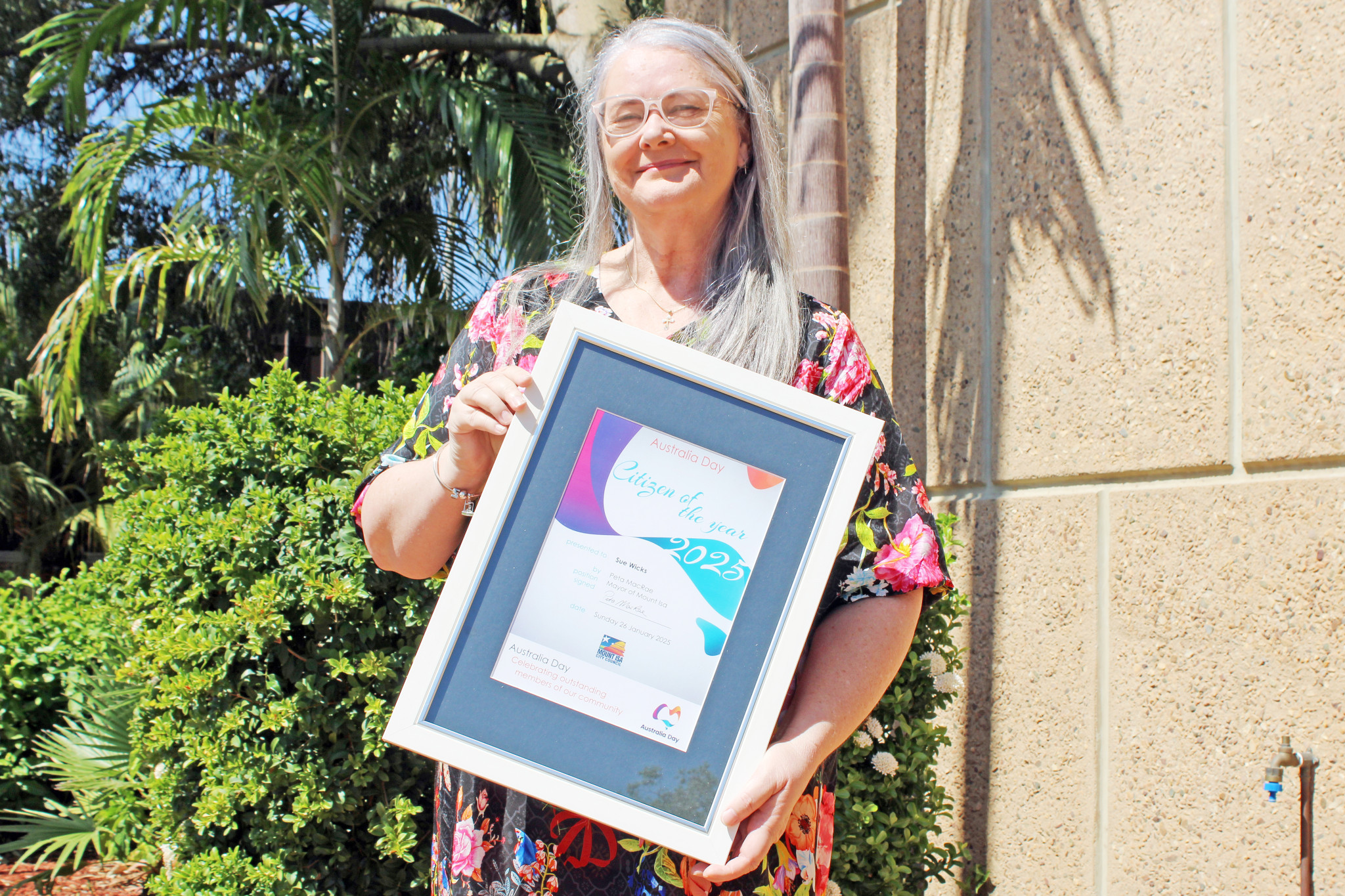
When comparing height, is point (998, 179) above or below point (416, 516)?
above

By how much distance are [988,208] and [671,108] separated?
1830 mm

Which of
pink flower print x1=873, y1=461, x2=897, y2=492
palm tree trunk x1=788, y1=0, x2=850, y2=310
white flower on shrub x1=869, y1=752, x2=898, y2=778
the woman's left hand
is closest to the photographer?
the woman's left hand

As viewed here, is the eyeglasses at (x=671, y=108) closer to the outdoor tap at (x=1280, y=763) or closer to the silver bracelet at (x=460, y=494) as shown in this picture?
the silver bracelet at (x=460, y=494)

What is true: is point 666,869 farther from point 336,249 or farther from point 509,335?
point 336,249

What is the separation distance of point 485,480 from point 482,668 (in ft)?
0.79

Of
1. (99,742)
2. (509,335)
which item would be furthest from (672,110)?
(99,742)

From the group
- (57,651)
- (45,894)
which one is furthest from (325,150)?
(45,894)

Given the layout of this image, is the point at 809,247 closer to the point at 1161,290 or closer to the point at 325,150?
the point at 1161,290

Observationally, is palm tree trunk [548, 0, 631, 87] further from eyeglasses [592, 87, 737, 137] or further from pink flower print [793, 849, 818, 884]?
pink flower print [793, 849, 818, 884]

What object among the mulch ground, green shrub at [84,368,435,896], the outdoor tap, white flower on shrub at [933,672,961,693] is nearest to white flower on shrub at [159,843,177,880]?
green shrub at [84,368,435,896]

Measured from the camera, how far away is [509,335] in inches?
58.1

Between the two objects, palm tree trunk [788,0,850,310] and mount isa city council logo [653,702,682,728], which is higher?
palm tree trunk [788,0,850,310]

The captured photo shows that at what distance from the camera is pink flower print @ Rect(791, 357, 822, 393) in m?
1.42

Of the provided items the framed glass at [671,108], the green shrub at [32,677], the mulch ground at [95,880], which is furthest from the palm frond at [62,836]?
the framed glass at [671,108]
